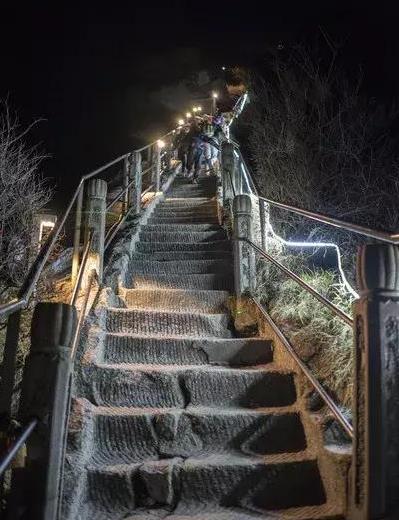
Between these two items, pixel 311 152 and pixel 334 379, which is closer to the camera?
pixel 334 379

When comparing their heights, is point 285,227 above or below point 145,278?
above

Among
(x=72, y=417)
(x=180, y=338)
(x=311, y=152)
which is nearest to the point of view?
(x=72, y=417)

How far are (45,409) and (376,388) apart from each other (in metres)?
1.75

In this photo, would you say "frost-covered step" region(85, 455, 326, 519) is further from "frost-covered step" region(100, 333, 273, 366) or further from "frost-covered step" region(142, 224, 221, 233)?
"frost-covered step" region(142, 224, 221, 233)

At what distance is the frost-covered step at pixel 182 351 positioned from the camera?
166 inches

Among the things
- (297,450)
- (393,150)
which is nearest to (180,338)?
(297,450)

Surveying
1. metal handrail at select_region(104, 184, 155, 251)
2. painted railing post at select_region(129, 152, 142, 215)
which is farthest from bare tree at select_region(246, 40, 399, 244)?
metal handrail at select_region(104, 184, 155, 251)

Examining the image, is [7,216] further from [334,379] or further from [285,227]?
[334,379]

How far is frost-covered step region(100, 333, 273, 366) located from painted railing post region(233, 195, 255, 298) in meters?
1.00

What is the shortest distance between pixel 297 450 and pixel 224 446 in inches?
21.0

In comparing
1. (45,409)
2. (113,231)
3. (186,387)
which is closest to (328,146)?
(113,231)

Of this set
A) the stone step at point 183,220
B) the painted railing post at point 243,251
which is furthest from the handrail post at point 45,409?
the stone step at point 183,220

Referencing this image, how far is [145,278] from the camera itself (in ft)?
19.8

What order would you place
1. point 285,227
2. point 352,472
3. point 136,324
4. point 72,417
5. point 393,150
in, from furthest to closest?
1. point 393,150
2. point 285,227
3. point 136,324
4. point 72,417
5. point 352,472
